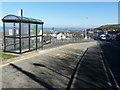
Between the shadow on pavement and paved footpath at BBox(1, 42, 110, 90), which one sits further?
paved footpath at BBox(1, 42, 110, 90)

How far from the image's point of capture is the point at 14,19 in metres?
19.7

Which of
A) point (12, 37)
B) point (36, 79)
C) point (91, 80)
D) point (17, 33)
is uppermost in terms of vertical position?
point (17, 33)

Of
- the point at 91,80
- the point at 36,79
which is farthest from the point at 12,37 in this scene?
the point at 91,80

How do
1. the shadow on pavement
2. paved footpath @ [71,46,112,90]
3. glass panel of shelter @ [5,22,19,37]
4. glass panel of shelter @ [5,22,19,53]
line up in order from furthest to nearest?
glass panel of shelter @ [5,22,19,37]
glass panel of shelter @ [5,22,19,53]
paved footpath @ [71,46,112,90]
the shadow on pavement

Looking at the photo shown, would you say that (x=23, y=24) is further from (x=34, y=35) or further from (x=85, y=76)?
(x=85, y=76)

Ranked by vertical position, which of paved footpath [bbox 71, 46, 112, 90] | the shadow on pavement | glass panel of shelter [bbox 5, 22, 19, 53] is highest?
glass panel of shelter [bbox 5, 22, 19, 53]

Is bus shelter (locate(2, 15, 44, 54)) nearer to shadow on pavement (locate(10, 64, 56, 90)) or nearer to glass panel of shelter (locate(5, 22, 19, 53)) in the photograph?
glass panel of shelter (locate(5, 22, 19, 53))

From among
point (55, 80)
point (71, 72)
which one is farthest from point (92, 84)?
point (71, 72)

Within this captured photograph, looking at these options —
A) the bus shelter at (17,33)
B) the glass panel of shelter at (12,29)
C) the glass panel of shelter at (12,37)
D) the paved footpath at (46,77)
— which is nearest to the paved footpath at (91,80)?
the paved footpath at (46,77)

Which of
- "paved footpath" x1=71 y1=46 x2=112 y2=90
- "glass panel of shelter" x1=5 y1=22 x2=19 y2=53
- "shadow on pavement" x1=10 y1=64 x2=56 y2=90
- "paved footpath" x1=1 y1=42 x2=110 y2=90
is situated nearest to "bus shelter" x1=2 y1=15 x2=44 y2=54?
"glass panel of shelter" x1=5 y1=22 x2=19 y2=53

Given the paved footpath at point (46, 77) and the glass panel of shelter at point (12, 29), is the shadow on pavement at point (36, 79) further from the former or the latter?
the glass panel of shelter at point (12, 29)

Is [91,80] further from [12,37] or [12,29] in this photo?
[12,29]

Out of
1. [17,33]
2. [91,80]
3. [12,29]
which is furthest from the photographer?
[17,33]

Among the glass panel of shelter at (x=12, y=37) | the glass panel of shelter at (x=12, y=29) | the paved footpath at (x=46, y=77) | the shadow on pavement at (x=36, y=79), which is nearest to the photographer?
the shadow on pavement at (x=36, y=79)
